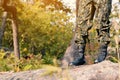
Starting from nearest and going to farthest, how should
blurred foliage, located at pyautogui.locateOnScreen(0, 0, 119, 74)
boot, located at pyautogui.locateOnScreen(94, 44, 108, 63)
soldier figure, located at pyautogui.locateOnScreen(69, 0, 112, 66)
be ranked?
soldier figure, located at pyautogui.locateOnScreen(69, 0, 112, 66)
boot, located at pyautogui.locateOnScreen(94, 44, 108, 63)
blurred foliage, located at pyautogui.locateOnScreen(0, 0, 119, 74)

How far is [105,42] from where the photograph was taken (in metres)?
7.11

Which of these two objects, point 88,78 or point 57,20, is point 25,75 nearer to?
point 88,78

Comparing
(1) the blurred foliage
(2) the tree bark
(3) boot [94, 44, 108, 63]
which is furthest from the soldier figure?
(1) the blurred foliage

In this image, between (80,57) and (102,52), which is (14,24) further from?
(102,52)

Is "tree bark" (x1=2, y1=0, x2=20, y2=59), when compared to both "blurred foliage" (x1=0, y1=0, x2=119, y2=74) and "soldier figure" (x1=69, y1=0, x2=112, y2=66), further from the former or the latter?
"soldier figure" (x1=69, y1=0, x2=112, y2=66)

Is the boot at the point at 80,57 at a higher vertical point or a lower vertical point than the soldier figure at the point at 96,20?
lower

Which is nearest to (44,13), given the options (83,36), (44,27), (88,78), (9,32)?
(44,27)

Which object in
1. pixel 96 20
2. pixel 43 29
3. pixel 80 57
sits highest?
pixel 96 20

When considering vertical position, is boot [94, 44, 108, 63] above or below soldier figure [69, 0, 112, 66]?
below

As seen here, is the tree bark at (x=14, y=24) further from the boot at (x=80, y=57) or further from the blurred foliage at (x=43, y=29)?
the boot at (x=80, y=57)

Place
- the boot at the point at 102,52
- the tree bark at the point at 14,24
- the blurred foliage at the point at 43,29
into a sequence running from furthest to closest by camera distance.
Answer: the blurred foliage at the point at 43,29 < the tree bark at the point at 14,24 < the boot at the point at 102,52

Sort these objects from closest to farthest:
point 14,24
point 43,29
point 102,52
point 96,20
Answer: point 96,20
point 102,52
point 14,24
point 43,29

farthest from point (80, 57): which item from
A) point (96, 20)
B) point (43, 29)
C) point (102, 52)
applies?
point (43, 29)

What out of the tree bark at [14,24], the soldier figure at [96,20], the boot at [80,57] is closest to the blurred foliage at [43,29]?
the tree bark at [14,24]
